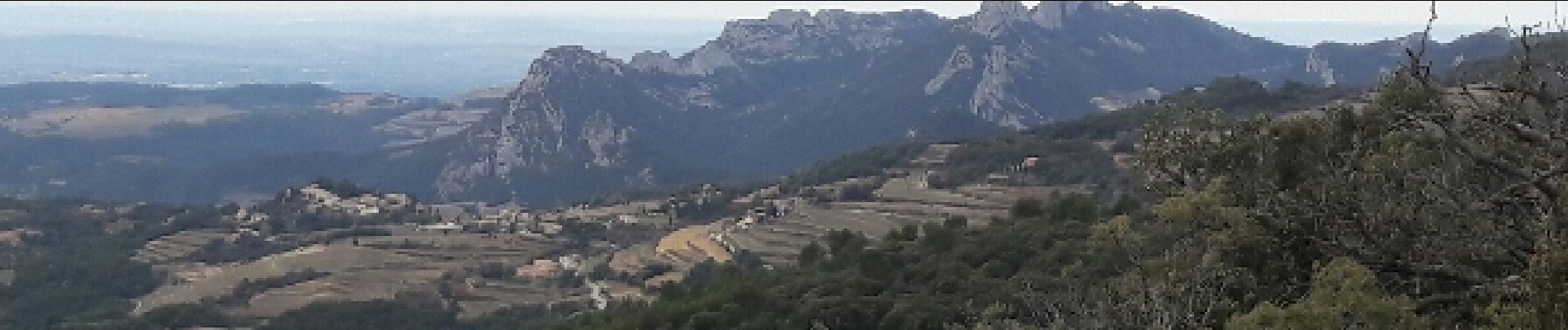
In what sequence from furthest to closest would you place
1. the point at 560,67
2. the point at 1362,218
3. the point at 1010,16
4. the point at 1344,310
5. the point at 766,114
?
1. the point at 766,114
2. the point at 1010,16
3. the point at 560,67
4. the point at 1362,218
5. the point at 1344,310

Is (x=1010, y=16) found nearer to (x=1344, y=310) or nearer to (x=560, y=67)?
(x=560, y=67)

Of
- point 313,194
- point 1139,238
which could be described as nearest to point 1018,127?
point 313,194

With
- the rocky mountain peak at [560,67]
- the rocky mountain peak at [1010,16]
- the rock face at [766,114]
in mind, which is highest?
the rocky mountain peak at [1010,16]

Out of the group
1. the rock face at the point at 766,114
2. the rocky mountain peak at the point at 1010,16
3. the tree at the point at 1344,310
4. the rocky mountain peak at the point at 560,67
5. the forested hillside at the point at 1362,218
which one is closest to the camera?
the tree at the point at 1344,310

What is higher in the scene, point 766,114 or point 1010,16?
point 1010,16

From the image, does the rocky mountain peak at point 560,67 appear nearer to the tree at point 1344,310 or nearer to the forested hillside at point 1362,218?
the forested hillside at point 1362,218

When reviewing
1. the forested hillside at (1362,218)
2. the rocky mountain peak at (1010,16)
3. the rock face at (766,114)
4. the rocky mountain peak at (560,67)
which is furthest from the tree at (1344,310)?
the rocky mountain peak at (1010,16)

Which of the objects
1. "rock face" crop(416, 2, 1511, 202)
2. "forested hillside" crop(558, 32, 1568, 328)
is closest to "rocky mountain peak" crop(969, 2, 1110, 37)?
"rock face" crop(416, 2, 1511, 202)

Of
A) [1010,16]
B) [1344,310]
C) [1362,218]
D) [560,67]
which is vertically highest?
[1010,16]

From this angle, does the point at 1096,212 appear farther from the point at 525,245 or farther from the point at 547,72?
the point at 547,72

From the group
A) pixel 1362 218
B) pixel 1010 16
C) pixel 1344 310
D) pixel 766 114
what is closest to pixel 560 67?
pixel 766 114

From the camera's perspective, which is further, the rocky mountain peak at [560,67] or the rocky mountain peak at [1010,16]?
the rocky mountain peak at [1010,16]

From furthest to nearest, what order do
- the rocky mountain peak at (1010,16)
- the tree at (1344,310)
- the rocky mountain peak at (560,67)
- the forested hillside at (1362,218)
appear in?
the rocky mountain peak at (1010,16), the rocky mountain peak at (560,67), the forested hillside at (1362,218), the tree at (1344,310)
